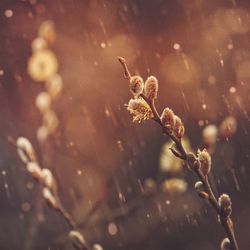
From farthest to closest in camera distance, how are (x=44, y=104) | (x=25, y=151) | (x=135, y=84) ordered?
(x=44, y=104) → (x=25, y=151) → (x=135, y=84)

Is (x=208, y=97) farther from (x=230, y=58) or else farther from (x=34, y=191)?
(x=34, y=191)

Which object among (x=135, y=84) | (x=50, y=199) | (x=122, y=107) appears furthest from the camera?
(x=122, y=107)

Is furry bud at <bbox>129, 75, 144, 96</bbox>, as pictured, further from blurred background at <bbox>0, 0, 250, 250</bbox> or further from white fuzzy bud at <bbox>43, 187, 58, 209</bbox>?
blurred background at <bbox>0, 0, 250, 250</bbox>

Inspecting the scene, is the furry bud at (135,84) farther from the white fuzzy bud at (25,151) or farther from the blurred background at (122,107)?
the blurred background at (122,107)

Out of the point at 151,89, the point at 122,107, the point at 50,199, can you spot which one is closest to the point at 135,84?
the point at 151,89

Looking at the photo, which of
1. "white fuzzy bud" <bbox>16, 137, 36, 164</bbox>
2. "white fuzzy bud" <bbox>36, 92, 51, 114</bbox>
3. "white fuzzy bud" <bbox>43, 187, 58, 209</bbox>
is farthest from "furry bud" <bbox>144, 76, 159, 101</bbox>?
"white fuzzy bud" <bbox>36, 92, 51, 114</bbox>

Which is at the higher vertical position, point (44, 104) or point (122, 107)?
point (44, 104)

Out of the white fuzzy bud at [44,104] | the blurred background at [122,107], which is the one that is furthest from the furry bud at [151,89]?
the blurred background at [122,107]

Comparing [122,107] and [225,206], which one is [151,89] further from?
[122,107]
